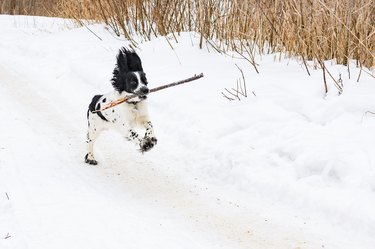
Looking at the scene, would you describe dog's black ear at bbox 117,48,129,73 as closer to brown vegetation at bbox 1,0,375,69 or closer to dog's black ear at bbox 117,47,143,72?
dog's black ear at bbox 117,47,143,72

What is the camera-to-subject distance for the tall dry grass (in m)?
6.09

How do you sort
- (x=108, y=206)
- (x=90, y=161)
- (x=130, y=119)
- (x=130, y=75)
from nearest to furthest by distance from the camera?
1. (x=108, y=206)
2. (x=130, y=75)
3. (x=130, y=119)
4. (x=90, y=161)

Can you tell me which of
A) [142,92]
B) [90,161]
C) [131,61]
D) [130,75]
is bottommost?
[90,161]

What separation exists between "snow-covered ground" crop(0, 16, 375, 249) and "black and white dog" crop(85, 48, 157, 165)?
1.54ft

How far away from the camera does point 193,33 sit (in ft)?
29.6

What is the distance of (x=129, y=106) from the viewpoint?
504 centimetres

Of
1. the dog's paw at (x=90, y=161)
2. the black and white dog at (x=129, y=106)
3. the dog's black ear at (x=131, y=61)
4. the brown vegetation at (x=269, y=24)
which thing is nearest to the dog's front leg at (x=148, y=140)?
the black and white dog at (x=129, y=106)

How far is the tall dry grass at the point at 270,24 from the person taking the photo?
20.0 feet

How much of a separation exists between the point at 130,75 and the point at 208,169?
130cm

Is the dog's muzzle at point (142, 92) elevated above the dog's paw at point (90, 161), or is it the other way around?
the dog's muzzle at point (142, 92)

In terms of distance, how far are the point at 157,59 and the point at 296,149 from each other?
15.2 feet

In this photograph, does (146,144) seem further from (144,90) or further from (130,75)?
(130,75)

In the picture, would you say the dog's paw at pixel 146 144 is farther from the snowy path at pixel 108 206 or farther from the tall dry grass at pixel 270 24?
the tall dry grass at pixel 270 24

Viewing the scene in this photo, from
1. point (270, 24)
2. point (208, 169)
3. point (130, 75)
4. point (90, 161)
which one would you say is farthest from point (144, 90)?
point (270, 24)
